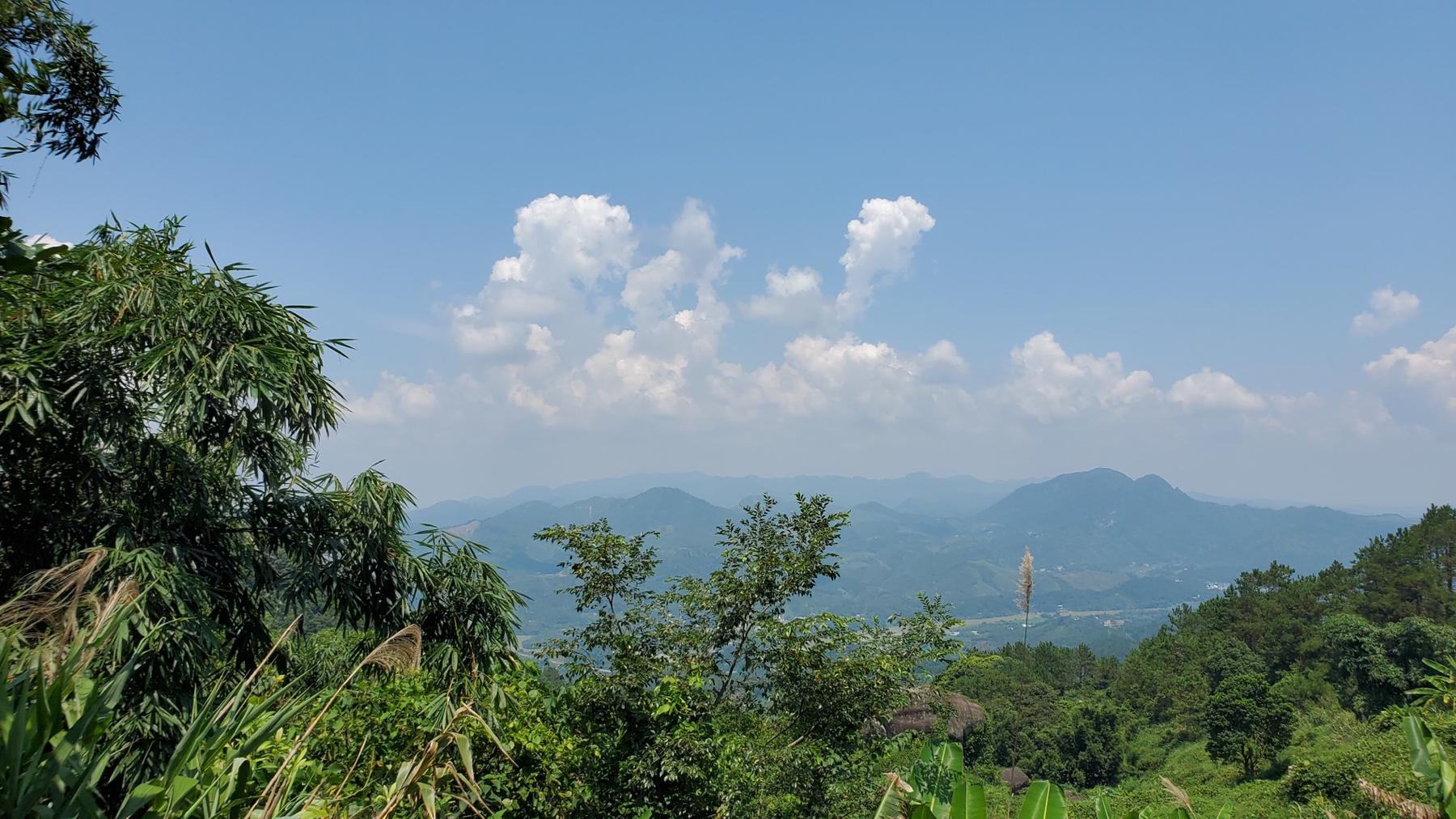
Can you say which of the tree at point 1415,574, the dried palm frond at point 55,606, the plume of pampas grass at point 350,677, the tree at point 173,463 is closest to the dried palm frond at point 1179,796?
the plume of pampas grass at point 350,677

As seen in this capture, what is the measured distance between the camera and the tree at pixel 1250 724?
29.5 meters

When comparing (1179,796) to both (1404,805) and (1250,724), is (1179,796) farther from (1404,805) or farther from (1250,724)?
(1250,724)

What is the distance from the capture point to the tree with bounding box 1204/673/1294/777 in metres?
29.5

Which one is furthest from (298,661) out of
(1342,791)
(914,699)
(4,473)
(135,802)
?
(1342,791)

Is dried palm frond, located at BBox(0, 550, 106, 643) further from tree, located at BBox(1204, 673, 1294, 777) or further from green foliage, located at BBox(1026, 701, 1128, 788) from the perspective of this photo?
green foliage, located at BBox(1026, 701, 1128, 788)

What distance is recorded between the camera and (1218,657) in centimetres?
3972

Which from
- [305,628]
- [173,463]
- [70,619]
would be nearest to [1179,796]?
[70,619]

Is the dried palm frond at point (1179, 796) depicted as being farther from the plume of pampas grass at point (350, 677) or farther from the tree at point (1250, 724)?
the tree at point (1250, 724)

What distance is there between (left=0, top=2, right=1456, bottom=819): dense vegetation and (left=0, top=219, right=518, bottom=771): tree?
0.9 inches

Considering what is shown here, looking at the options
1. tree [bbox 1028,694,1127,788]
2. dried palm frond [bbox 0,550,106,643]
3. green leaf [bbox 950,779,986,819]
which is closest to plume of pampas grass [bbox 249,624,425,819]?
dried palm frond [bbox 0,550,106,643]

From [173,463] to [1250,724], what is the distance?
3847 centimetres

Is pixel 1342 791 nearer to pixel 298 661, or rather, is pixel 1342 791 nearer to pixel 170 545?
pixel 298 661

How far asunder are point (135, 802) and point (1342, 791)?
26083 mm

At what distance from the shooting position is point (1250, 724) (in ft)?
97.7
